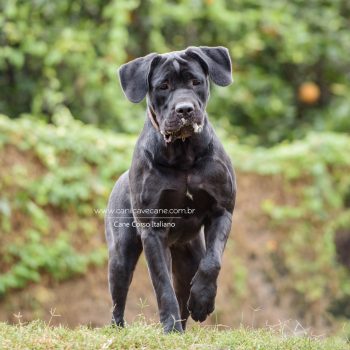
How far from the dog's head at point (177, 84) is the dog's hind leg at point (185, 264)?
3.35 ft

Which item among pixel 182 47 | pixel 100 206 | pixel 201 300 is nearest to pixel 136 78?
pixel 201 300

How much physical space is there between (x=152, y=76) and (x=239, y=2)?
25.9ft

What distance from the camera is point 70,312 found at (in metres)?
10.2

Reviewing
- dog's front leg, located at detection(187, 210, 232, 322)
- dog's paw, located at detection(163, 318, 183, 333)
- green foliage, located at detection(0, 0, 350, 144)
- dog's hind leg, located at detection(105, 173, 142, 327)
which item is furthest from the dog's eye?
green foliage, located at detection(0, 0, 350, 144)

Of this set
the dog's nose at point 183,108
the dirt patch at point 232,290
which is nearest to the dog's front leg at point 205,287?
the dog's nose at point 183,108

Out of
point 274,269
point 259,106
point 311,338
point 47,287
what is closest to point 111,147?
point 47,287

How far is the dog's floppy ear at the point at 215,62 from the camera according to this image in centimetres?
630

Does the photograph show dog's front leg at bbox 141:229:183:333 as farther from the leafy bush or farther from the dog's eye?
the leafy bush

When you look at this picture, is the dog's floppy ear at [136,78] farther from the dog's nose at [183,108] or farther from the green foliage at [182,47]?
the green foliage at [182,47]

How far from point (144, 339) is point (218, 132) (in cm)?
732

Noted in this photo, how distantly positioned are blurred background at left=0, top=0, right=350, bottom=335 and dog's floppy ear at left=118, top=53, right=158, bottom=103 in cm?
325

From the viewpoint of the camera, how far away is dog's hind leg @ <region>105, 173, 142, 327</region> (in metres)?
6.65

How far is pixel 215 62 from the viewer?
21.0 feet

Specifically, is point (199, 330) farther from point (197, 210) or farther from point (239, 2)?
point (239, 2)
